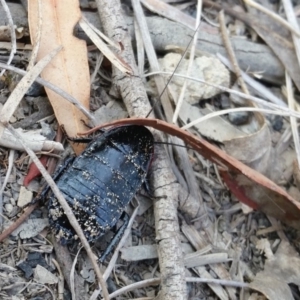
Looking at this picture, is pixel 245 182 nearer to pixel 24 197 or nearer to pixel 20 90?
pixel 24 197

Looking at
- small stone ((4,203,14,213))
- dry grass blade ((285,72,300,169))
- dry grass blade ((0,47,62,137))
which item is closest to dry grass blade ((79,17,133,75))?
dry grass blade ((0,47,62,137))

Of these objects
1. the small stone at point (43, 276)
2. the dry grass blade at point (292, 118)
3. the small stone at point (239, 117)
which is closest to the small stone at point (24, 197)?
the small stone at point (43, 276)

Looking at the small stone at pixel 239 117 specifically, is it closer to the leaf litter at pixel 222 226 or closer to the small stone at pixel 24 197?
the leaf litter at pixel 222 226

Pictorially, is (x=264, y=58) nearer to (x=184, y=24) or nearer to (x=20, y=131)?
(x=184, y=24)

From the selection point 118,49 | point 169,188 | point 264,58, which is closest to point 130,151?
point 169,188

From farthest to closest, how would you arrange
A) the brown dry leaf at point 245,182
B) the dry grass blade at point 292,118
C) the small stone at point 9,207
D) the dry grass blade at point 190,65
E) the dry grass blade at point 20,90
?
the dry grass blade at point 292,118 < the dry grass blade at point 190,65 < the brown dry leaf at point 245,182 < the small stone at point 9,207 < the dry grass blade at point 20,90
